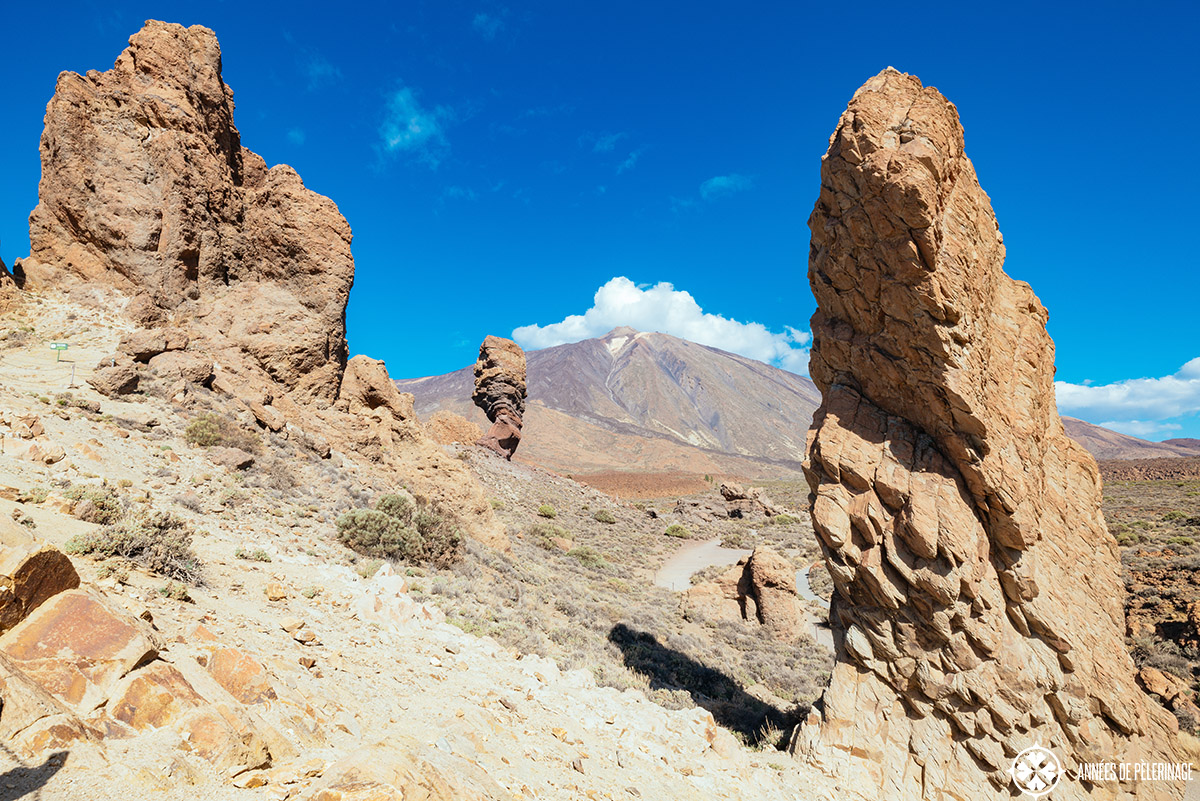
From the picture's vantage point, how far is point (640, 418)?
15588 cm

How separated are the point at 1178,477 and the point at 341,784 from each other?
212 feet

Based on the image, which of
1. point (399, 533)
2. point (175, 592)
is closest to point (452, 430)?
point (399, 533)

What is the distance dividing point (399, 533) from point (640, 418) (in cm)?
14666

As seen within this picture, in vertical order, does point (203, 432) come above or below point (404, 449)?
below

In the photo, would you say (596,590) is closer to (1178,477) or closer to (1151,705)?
(1151,705)

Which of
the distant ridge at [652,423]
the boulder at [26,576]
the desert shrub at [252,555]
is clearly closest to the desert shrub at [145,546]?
the desert shrub at [252,555]

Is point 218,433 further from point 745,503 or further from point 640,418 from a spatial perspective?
point 640,418

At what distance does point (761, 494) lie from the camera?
3894 centimetres

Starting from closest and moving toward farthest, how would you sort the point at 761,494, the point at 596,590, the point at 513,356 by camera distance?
the point at 596,590 < the point at 761,494 < the point at 513,356

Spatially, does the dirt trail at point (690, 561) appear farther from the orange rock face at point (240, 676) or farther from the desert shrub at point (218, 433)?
the orange rock face at point (240, 676)

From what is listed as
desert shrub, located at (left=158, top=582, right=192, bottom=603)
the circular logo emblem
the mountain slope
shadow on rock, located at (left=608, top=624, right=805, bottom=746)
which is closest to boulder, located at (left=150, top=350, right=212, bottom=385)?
desert shrub, located at (left=158, top=582, right=192, bottom=603)

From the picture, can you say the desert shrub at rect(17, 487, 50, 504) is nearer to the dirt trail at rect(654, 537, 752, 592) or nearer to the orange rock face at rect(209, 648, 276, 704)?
the orange rock face at rect(209, 648, 276, 704)

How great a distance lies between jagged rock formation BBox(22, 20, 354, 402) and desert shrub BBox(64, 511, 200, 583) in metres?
9.08

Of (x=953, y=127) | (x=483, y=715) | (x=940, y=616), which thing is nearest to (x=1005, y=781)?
(x=940, y=616)
